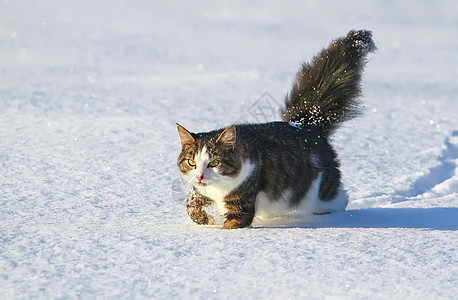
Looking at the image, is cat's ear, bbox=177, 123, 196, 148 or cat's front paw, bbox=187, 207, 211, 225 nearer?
cat's ear, bbox=177, 123, 196, 148

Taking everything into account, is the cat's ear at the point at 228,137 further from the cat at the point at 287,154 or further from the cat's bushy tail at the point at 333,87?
the cat's bushy tail at the point at 333,87

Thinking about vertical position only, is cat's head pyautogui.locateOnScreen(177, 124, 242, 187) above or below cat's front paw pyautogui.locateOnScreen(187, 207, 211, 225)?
above

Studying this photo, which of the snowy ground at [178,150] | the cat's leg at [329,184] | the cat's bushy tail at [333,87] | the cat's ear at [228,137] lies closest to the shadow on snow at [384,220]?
the snowy ground at [178,150]

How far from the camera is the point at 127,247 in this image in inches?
98.0

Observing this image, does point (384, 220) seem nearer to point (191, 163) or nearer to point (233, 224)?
point (233, 224)

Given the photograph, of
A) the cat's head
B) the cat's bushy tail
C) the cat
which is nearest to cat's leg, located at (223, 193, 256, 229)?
the cat

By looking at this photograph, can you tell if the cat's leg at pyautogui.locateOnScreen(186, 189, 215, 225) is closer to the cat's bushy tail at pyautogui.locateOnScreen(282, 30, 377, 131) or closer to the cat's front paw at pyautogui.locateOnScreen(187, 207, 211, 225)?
the cat's front paw at pyautogui.locateOnScreen(187, 207, 211, 225)

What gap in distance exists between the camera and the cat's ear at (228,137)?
290 centimetres

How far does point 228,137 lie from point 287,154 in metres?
0.50

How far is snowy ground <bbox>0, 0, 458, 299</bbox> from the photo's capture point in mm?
2219

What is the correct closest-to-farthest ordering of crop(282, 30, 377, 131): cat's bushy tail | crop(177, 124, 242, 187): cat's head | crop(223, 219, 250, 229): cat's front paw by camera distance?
crop(177, 124, 242, 187): cat's head < crop(223, 219, 250, 229): cat's front paw < crop(282, 30, 377, 131): cat's bushy tail

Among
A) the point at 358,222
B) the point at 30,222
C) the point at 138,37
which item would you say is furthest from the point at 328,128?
the point at 138,37

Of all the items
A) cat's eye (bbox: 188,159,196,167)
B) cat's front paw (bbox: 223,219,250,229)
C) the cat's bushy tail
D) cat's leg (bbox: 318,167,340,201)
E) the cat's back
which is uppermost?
the cat's bushy tail

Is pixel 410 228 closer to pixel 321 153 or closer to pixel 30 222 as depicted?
pixel 321 153
